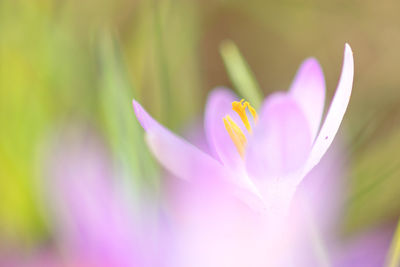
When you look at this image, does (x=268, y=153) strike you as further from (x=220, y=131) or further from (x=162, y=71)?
(x=162, y=71)

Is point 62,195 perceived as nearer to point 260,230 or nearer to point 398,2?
point 260,230

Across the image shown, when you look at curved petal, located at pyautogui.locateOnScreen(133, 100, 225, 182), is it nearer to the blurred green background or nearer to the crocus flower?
the crocus flower

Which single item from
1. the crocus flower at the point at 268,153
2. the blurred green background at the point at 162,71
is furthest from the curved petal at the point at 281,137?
the blurred green background at the point at 162,71

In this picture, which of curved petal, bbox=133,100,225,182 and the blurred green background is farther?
the blurred green background

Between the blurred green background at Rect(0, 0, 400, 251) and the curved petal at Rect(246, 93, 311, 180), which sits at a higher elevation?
the blurred green background at Rect(0, 0, 400, 251)

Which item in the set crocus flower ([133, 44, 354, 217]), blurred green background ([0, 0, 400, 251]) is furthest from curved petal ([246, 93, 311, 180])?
blurred green background ([0, 0, 400, 251])

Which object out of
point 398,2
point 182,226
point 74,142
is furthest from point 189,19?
point 182,226

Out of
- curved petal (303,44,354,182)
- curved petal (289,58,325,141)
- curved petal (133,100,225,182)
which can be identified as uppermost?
curved petal (289,58,325,141)
